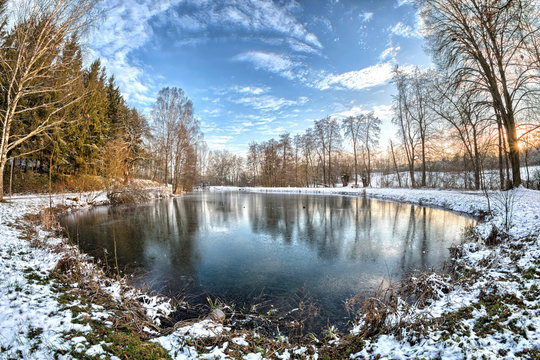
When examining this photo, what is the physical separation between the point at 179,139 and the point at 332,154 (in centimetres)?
2427

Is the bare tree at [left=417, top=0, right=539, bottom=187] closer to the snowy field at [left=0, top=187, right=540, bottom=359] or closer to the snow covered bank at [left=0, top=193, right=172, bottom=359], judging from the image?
the snowy field at [left=0, top=187, right=540, bottom=359]

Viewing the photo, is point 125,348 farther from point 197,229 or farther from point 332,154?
point 332,154

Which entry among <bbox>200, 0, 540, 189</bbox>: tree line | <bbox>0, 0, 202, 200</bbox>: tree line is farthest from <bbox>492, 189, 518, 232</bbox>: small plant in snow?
<bbox>0, 0, 202, 200</bbox>: tree line

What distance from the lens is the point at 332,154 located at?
39281 mm

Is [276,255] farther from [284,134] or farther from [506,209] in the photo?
[284,134]

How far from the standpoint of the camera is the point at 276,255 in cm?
676

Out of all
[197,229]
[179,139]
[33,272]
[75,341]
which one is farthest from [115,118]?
[75,341]

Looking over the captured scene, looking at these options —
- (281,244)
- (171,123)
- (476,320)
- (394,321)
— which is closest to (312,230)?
(281,244)

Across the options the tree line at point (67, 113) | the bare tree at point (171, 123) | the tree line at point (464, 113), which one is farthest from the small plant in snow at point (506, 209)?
the bare tree at point (171, 123)

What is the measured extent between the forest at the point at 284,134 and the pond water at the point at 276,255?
10.5 feet

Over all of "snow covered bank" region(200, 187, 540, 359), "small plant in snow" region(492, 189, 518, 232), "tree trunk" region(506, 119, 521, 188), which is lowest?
"snow covered bank" region(200, 187, 540, 359)

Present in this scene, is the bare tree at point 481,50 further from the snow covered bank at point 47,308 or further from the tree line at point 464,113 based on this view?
the snow covered bank at point 47,308

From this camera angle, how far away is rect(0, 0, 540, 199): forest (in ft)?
35.3

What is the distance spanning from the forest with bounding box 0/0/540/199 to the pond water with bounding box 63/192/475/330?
10.5 ft
